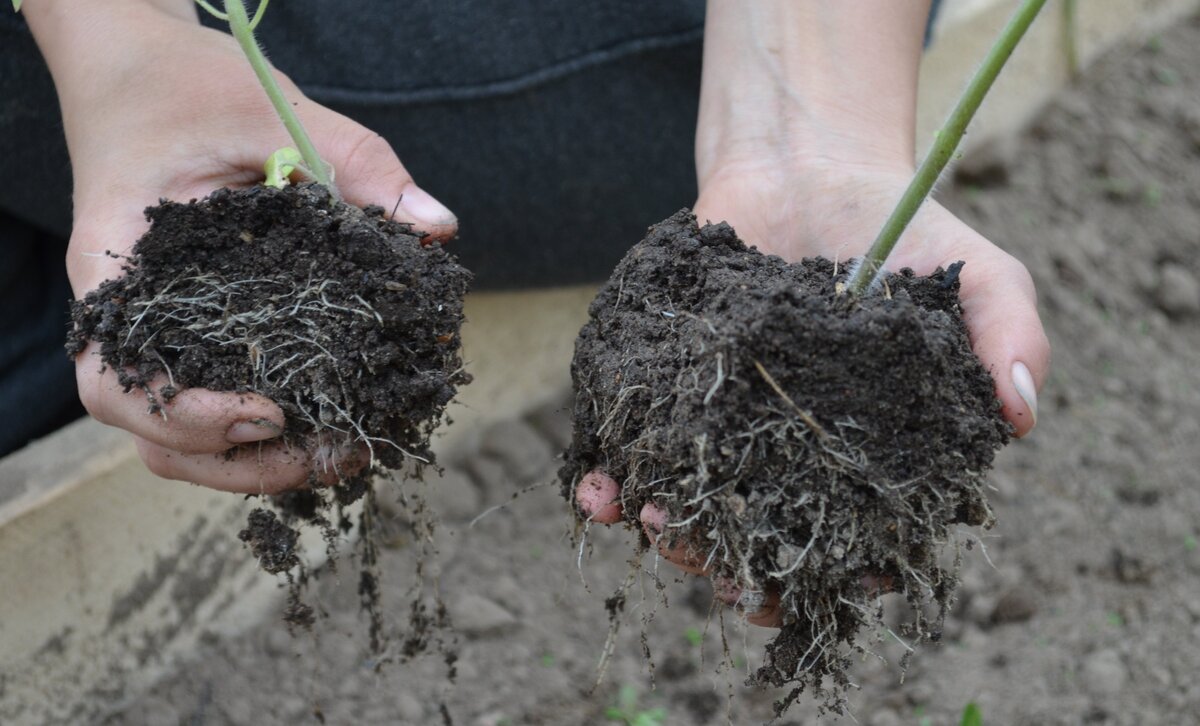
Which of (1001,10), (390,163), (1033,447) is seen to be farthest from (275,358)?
(1001,10)

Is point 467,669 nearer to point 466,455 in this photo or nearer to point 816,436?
point 466,455

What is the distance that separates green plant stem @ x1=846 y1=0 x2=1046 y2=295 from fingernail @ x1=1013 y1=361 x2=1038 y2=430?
0.18 m

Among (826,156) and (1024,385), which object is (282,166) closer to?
(826,156)

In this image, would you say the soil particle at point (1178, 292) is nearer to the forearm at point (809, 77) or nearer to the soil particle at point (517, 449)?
the forearm at point (809, 77)

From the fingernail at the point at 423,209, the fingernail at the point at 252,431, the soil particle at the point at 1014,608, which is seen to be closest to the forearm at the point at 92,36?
the fingernail at the point at 423,209

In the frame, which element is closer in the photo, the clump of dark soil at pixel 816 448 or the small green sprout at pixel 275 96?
the clump of dark soil at pixel 816 448

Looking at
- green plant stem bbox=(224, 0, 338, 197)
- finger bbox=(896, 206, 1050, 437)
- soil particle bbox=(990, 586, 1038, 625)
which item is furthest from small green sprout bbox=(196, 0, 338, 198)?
soil particle bbox=(990, 586, 1038, 625)

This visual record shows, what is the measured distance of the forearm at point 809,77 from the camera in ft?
4.91

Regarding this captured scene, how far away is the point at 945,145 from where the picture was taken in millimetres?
961

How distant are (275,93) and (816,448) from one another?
704 millimetres

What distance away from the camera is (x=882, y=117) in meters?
1.51

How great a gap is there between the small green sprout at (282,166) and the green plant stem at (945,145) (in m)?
0.65

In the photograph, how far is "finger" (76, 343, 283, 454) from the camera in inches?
43.8

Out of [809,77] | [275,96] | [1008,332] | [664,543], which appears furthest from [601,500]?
[809,77]
